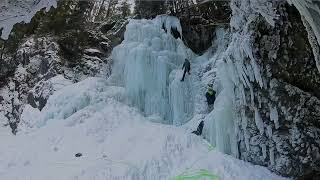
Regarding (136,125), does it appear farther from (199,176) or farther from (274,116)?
(274,116)

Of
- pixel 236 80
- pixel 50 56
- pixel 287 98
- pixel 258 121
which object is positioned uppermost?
pixel 236 80

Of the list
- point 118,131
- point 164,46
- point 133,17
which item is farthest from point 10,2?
point 133,17

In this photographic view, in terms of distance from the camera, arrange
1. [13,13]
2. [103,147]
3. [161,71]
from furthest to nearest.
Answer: [161,71] < [103,147] < [13,13]

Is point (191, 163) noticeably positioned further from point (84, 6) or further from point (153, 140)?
point (84, 6)

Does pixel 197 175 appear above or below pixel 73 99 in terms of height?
below

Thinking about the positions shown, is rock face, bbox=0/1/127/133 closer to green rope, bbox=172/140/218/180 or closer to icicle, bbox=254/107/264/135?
green rope, bbox=172/140/218/180

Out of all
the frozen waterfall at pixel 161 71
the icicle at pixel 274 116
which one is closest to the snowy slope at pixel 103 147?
the frozen waterfall at pixel 161 71

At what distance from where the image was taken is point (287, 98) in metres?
9.27

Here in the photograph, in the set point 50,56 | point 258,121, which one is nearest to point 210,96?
point 258,121

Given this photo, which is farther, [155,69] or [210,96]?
[155,69]

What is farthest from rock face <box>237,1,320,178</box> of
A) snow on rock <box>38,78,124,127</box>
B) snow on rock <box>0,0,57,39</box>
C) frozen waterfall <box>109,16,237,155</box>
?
snow on rock <box>0,0,57,39</box>

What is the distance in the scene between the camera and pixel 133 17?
1669cm

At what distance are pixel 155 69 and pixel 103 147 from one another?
3.05 m

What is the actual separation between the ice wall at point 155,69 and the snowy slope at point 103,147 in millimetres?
515
